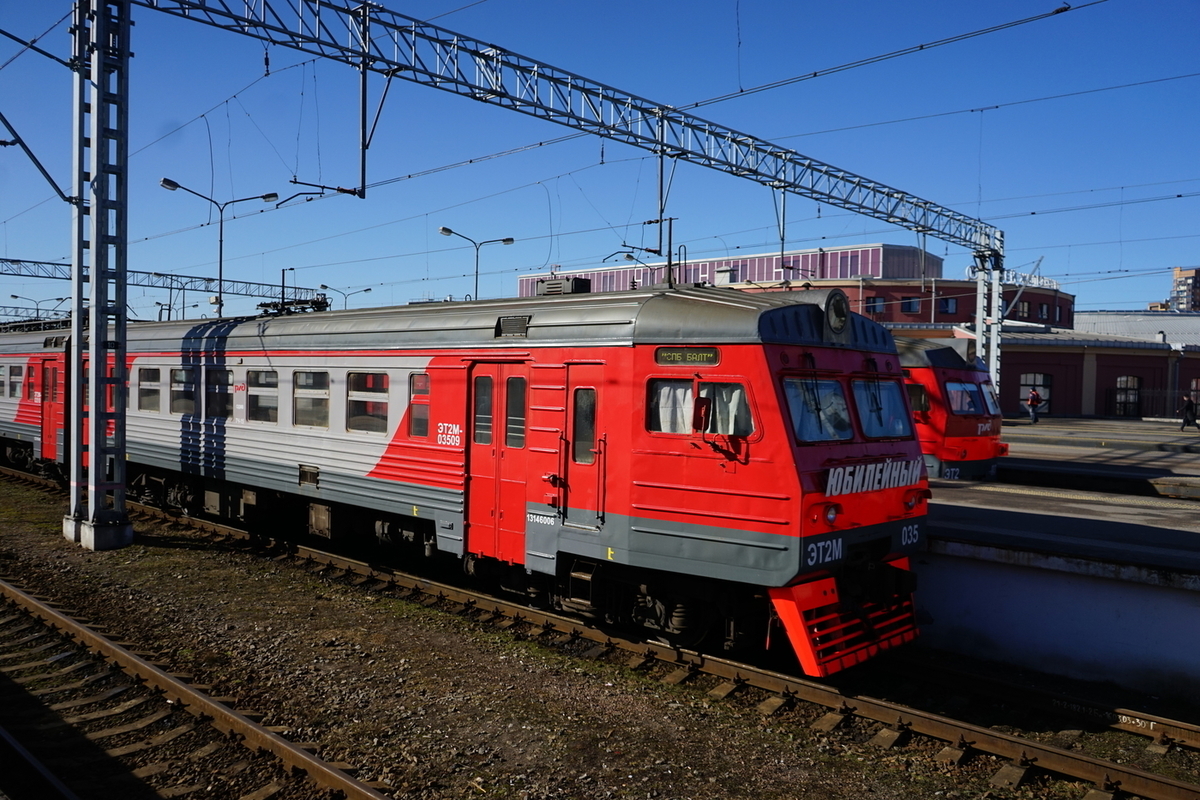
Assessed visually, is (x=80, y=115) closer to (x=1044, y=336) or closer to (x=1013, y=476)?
(x=1013, y=476)

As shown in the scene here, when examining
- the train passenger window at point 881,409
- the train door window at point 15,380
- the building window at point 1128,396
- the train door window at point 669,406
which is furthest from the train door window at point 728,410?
the building window at point 1128,396

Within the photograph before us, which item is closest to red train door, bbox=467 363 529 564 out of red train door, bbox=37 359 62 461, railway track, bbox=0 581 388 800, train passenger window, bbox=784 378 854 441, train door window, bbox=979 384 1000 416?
train passenger window, bbox=784 378 854 441

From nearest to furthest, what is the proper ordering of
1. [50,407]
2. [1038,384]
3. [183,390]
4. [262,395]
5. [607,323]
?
[607,323], [262,395], [183,390], [50,407], [1038,384]

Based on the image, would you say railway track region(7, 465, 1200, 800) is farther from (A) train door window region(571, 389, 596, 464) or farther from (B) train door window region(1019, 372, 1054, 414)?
(B) train door window region(1019, 372, 1054, 414)

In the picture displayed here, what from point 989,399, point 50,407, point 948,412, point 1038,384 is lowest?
point 50,407

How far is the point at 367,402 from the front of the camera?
39.7ft

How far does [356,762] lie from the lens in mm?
6801

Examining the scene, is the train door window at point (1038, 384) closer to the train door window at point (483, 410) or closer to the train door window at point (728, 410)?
the train door window at point (483, 410)

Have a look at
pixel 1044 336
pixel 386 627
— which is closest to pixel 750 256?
pixel 1044 336

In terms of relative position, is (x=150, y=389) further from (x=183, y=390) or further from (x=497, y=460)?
(x=497, y=460)

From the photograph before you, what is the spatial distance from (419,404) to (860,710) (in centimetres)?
628

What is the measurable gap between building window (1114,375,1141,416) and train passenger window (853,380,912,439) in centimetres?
4596

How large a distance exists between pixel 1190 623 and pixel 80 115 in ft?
54.4

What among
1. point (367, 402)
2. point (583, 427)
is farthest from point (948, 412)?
point (367, 402)
